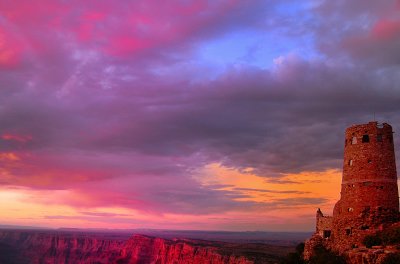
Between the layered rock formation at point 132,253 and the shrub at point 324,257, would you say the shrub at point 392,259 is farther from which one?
the layered rock formation at point 132,253

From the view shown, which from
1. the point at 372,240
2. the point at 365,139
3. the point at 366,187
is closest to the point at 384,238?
the point at 372,240

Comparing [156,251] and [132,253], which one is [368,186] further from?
[132,253]

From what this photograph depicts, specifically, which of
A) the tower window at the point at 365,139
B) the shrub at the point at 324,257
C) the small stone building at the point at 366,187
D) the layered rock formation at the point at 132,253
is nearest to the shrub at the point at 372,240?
the small stone building at the point at 366,187

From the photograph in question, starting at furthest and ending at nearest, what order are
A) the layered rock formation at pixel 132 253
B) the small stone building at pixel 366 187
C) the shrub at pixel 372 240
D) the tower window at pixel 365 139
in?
the layered rock formation at pixel 132 253 → the tower window at pixel 365 139 → the small stone building at pixel 366 187 → the shrub at pixel 372 240

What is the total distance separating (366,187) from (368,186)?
146 millimetres

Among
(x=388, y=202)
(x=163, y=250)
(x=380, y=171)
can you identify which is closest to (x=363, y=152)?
(x=380, y=171)

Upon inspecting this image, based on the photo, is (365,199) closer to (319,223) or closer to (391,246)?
(391,246)

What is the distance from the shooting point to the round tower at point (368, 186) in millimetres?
29609

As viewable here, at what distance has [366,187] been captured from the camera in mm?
30141

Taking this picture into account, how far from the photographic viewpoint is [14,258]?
191m

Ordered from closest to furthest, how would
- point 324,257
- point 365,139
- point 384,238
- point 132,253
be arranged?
point 384,238 → point 324,257 → point 365,139 → point 132,253

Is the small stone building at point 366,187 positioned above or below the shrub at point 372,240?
above

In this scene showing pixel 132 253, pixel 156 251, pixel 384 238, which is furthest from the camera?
pixel 132 253

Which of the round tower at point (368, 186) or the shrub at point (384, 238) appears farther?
the round tower at point (368, 186)
